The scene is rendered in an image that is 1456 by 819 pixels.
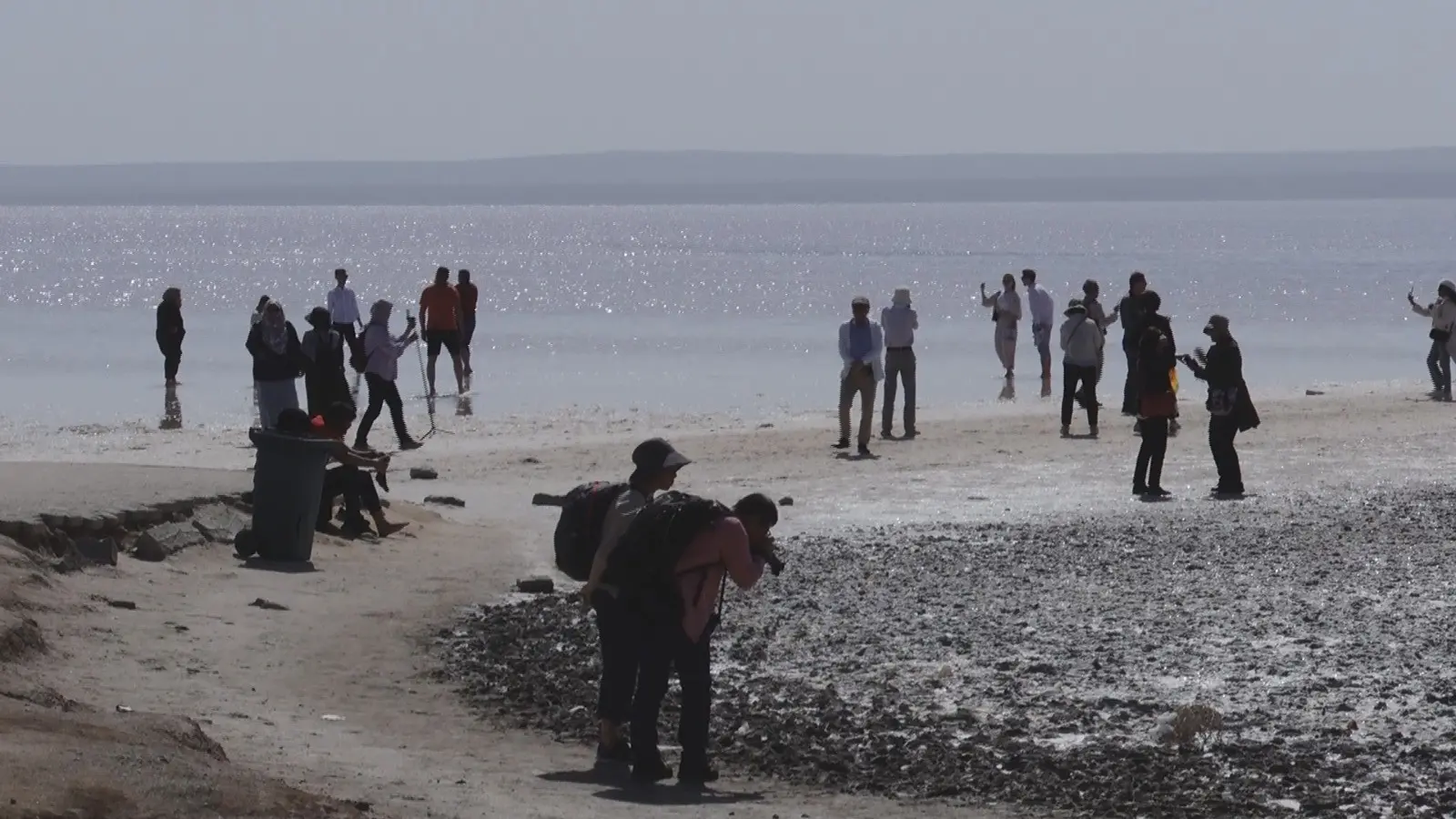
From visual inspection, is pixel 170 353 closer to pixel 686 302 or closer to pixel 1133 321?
pixel 1133 321

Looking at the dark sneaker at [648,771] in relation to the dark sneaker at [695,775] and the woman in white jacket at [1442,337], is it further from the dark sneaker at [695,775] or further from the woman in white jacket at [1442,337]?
the woman in white jacket at [1442,337]

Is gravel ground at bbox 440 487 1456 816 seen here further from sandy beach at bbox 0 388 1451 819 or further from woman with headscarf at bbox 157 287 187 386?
woman with headscarf at bbox 157 287 187 386

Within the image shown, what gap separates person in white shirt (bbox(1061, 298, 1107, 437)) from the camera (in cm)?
2091

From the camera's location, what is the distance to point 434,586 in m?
13.4

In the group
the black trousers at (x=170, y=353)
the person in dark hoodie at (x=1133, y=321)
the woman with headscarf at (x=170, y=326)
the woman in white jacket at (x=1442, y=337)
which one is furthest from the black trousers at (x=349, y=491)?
the woman in white jacket at (x=1442, y=337)

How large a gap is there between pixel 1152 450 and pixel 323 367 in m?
6.48

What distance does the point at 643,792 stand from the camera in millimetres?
8516

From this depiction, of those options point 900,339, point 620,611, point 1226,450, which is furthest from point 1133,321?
point 620,611

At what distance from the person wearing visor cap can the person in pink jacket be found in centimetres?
13

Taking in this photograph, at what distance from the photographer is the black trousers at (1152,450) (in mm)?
17281

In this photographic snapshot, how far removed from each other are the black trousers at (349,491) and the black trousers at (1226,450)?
667cm

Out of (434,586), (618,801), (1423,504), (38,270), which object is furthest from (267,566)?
(38,270)

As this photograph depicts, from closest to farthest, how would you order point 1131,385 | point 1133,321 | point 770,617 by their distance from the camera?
point 770,617 < point 1133,321 < point 1131,385

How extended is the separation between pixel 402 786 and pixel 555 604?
440 centimetres
